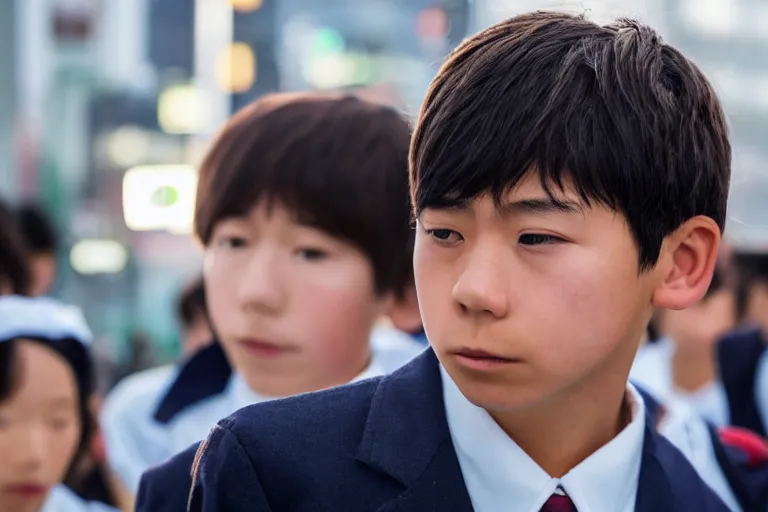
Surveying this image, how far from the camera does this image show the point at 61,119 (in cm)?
2103

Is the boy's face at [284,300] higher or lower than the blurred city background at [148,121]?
higher

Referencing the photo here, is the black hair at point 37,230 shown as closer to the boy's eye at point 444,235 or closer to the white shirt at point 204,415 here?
the white shirt at point 204,415

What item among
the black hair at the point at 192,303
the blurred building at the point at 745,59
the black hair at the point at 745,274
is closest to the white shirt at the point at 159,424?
Answer: the black hair at the point at 192,303

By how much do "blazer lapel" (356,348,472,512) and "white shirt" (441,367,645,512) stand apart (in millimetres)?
22

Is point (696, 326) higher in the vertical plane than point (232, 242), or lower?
lower

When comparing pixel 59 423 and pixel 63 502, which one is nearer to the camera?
pixel 59 423

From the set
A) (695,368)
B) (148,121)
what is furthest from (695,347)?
(148,121)

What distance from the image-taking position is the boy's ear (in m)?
1.55

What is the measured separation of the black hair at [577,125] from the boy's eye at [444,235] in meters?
0.04

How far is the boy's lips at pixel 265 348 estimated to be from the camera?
212cm

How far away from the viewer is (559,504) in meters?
1.49

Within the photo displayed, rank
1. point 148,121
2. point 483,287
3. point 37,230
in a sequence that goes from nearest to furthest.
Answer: point 483,287
point 37,230
point 148,121

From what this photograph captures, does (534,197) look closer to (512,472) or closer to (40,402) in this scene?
(512,472)

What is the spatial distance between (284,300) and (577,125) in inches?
32.7
